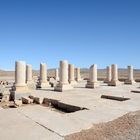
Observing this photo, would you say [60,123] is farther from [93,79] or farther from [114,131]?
[93,79]

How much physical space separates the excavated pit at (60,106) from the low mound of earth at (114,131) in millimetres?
2864

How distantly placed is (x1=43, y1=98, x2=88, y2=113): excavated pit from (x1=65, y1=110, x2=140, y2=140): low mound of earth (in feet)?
9.40

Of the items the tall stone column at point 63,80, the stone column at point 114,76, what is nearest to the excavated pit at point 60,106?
the tall stone column at point 63,80

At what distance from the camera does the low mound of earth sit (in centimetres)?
577

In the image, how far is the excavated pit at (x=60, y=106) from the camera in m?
10.2

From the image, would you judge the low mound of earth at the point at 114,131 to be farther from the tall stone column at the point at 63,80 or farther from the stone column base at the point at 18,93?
the tall stone column at the point at 63,80

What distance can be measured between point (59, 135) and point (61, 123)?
1.14 meters

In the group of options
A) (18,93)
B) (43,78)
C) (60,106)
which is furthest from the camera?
(43,78)

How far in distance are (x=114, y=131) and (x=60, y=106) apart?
5.49m

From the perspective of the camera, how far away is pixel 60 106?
1146 centimetres

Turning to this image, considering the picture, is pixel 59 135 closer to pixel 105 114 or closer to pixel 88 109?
→ pixel 105 114

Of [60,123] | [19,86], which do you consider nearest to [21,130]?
[60,123]

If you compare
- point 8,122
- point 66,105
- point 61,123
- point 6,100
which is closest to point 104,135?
point 61,123

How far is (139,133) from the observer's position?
19.8ft
